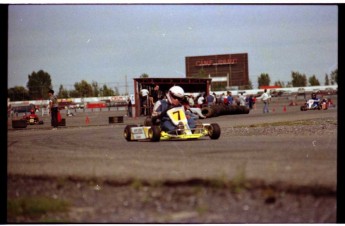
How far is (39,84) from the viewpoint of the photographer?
1753 centimetres

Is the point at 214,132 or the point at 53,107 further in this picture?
the point at 53,107

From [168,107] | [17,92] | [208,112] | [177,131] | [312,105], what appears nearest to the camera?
[177,131]

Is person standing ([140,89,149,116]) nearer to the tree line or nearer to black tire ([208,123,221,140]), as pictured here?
the tree line

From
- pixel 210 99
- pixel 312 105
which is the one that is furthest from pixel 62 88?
pixel 312 105

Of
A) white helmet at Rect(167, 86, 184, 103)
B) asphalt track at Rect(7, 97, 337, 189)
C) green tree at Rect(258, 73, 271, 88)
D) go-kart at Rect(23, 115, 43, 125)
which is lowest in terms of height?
asphalt track at Rect(7, 97, 337, 189)

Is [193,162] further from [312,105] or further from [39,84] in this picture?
[312,105]

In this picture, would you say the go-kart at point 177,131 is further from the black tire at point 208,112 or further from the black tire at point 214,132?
the black tire at point 208,112

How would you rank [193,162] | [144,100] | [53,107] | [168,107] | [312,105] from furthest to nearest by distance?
1. [312,105]
2. [144,100]
3. [53,107]
4. [168,107]
5. [193,162]

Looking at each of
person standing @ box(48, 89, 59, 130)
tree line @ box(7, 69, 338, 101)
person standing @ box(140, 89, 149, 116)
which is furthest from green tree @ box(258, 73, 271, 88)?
person standing @ box(48, 89, 59, 130)

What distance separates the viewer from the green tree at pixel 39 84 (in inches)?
520

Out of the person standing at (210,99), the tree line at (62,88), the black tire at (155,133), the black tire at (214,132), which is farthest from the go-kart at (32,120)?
the black tire at (214,132)

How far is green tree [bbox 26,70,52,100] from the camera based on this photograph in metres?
13.2

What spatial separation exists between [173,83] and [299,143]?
57.6 feet
